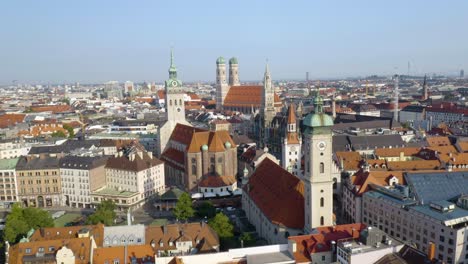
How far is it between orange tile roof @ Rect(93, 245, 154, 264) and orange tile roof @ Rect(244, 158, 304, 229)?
1942 cm

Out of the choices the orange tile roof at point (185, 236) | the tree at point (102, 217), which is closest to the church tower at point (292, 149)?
the orange tile roof at point (185, 236)

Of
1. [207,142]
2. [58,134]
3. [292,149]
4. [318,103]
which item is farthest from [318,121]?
[58,134]

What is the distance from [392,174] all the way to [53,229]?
61580mm

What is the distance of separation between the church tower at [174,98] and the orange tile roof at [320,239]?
79929mm

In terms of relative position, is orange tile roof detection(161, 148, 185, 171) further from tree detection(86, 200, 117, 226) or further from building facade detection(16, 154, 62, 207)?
tree detection(86, 200, 117, 226)

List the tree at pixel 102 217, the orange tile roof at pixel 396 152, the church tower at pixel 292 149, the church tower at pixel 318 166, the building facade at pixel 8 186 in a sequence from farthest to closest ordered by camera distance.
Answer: the orange tile roof at pixel 396 152, the church tower at pixel 292 149, the building facade at pixel 8 186, the tree at pixel 102 217, the church tower at pixel 318 166

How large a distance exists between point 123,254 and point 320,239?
87.1 feet

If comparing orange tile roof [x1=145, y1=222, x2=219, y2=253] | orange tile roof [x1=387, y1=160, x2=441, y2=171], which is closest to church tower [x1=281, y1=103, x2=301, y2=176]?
orange tile roof [x1=387, y1=160, x2=441, y2=171]

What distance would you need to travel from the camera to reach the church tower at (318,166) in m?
62.2

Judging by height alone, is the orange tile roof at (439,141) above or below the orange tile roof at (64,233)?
above

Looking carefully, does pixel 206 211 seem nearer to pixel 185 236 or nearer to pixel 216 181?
pixel 216 181

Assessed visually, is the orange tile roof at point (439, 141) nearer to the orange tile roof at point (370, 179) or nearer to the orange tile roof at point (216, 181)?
the orange tile roof at point (370, 179)

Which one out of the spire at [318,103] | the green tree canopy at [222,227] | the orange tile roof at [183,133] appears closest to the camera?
the spire at [318,103]

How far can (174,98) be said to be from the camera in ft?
424
